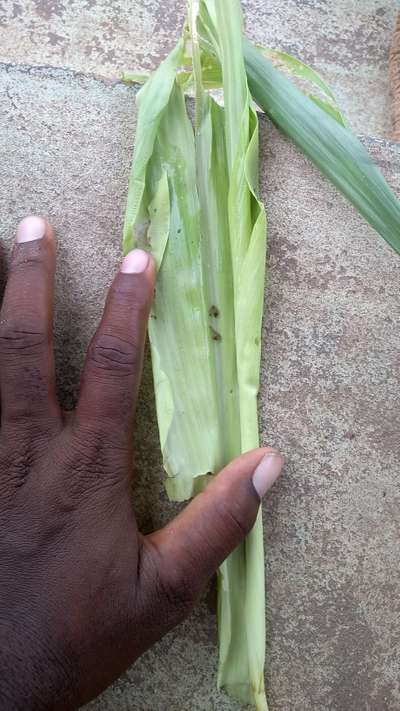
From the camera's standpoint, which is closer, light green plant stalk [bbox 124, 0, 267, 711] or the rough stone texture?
light green plant stalk [bbox 124, 0, 267, 711]

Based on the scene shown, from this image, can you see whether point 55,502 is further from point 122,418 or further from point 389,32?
point 389,32

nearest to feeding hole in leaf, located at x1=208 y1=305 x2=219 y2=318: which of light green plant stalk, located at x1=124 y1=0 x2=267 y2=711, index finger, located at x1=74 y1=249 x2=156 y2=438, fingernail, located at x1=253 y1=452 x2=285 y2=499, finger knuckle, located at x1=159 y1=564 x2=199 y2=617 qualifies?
light green plant stalk, located at x1=124 y1=0 x2=267 y2=711

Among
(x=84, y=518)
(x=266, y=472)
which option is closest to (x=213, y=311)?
(x=266, y=472)

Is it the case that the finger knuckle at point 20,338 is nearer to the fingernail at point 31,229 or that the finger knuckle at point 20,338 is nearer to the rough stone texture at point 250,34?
the fingernail at point 31,229

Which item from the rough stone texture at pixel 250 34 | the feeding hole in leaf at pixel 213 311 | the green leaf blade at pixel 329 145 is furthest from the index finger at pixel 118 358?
the rough stone texture at pixel 250 34

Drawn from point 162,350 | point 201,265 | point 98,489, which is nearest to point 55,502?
point 98,489

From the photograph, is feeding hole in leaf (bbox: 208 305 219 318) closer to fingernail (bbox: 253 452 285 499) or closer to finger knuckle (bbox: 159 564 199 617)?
fingernail (bbox: 253 452 285 499)

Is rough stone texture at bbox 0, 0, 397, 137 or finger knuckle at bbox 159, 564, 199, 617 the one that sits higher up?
rough stone texture at bbox 0, 0, 397, 137
